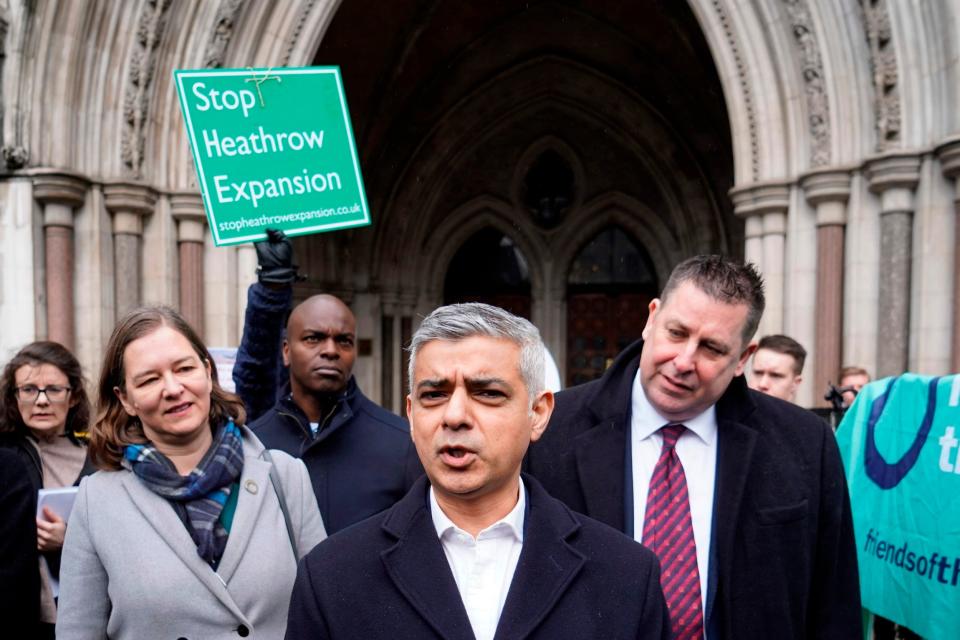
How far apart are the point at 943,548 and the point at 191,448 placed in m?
2.26

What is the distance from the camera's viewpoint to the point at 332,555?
50.6 inches

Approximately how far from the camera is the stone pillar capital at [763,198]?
20.4ft

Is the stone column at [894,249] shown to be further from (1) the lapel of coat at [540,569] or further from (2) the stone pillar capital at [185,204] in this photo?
(2) the stone pillar capital at [185,204]

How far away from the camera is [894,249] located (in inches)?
223

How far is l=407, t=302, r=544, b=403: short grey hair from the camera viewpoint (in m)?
1.25

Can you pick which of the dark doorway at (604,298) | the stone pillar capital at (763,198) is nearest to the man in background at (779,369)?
the stone pillar capital at (763,198)

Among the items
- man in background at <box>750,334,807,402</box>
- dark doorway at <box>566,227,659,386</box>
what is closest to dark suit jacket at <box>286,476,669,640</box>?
man in background at <box>750,334,807,402</box>

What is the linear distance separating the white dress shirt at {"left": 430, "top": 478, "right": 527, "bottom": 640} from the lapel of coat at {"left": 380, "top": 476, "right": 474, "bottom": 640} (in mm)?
25

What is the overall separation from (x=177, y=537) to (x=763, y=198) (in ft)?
18.8

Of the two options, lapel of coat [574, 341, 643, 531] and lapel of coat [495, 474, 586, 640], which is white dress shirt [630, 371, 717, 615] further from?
lapel of coat [495, 474, 586, 640]

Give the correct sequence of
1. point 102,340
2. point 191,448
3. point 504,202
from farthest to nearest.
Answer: point 504,202, point 102,340, point 191,448

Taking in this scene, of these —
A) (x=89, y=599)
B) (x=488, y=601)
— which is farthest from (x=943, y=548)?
(x=89, y=599)

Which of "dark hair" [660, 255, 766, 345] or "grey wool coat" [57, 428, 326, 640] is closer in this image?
"grey wool coat" [57, 428, 326, 640]

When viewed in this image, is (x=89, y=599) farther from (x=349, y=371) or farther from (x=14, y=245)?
(x=14, y=245)
